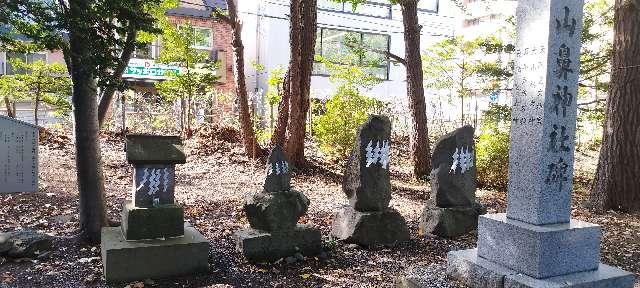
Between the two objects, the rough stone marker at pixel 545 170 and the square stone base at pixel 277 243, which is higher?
the rough stone marker at pixel 545 170

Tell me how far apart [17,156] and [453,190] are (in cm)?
571

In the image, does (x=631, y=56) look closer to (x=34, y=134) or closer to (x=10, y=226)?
(x=34, y=134)

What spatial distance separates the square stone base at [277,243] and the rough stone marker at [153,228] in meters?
0.51

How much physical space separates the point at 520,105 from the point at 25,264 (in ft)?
17.3

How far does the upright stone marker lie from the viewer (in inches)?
142

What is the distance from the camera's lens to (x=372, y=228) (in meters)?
6.26

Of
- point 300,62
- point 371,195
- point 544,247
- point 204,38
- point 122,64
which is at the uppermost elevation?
point 204,38

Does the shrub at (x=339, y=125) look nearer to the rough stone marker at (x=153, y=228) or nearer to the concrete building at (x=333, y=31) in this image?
the rough stone marker at (x=153, y=228)

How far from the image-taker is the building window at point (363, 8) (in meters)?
22.2

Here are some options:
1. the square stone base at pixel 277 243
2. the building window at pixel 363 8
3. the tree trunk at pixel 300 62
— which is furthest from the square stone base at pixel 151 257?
the building window at pixel 363 8

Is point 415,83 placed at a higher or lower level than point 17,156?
higher

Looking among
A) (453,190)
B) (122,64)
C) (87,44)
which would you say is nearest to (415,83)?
(453,190)

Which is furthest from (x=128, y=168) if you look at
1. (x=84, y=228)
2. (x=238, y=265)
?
(x=238, y=265)

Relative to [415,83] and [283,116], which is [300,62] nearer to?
[283,116]
